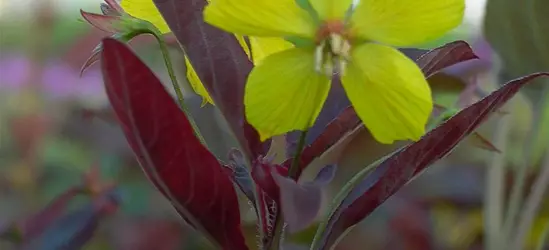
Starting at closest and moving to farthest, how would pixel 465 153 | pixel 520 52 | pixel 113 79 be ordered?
pixel 113 79 < pixel 520 52 < pixel 465 153

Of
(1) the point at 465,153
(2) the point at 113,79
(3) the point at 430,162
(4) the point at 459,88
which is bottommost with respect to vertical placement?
(1) the point at 465,153

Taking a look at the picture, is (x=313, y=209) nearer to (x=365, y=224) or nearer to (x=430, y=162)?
(x=430, y=162)

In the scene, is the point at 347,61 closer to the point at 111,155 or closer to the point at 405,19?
the point at 405,19

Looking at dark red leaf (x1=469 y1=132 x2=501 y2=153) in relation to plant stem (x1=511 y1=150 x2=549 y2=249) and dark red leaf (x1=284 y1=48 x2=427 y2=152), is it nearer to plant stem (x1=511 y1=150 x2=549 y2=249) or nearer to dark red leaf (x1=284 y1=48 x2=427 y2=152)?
dark red leaf (x1=284 y1=48 x2=427 y2=152)

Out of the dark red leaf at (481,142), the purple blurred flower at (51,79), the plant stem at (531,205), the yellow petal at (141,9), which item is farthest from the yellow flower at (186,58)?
the purple blurred flower at (51,79)

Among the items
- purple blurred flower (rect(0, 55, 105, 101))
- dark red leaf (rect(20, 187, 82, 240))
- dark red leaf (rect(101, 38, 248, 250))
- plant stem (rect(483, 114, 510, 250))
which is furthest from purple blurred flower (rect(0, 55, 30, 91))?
dark red leaf (rect(101, 38, 248, 250))

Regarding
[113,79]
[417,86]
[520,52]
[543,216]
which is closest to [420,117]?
[417,86]

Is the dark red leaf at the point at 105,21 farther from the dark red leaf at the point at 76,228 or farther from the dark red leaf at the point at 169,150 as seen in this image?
the dark red leaf at the point at 76,228

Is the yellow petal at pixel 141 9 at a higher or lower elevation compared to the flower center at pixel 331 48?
higher
